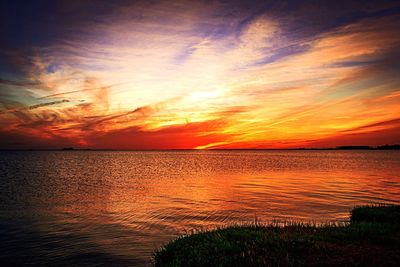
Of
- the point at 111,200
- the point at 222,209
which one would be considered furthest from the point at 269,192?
the point at 111,200

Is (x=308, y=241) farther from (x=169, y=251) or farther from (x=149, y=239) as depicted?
(x=149, y=239)

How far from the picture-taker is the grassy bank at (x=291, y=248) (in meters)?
9.91

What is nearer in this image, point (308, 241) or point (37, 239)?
point (308, 241)

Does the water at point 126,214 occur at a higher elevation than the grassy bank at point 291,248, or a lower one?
lower

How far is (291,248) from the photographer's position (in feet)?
36.3

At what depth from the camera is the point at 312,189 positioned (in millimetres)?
41188

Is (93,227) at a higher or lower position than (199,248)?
lower

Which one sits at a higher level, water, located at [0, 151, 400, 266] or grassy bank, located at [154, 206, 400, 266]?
grassy bank, located at [154, 206, 400, 266]

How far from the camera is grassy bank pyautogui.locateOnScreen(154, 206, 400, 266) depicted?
32.5 feet

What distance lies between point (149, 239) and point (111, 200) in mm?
16947

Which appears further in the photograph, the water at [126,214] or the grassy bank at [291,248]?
the water at [126,214]

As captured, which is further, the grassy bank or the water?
the water

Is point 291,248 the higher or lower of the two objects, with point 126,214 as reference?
higher

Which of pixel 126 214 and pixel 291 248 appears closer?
pixel 291 248
